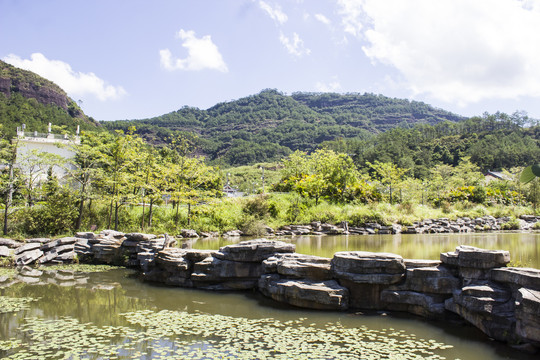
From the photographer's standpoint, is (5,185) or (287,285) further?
(5,185)

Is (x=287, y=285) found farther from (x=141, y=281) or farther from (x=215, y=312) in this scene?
(x=141, y=281)

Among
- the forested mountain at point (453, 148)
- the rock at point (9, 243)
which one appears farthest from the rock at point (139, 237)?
the forested mountain at point (453, 148)

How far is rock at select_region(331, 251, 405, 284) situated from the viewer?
7.55 metres

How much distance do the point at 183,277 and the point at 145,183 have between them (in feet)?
30.4

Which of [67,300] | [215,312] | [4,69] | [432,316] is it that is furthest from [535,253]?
[4,69]

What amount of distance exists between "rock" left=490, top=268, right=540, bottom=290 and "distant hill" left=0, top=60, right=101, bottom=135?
5014cm

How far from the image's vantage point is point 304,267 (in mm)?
8164

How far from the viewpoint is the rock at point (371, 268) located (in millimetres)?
7551

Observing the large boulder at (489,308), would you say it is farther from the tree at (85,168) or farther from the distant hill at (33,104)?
the distant hill at (33,104)

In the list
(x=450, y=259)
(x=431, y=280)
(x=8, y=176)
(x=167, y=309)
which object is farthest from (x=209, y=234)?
(x=450, y=259)

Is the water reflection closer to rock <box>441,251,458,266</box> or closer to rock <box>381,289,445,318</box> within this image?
rock <box>381,289,445,318</box>

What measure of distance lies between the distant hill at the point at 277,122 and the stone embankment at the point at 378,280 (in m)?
78.7

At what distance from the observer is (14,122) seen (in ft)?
163

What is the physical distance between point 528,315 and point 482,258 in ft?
4.63
